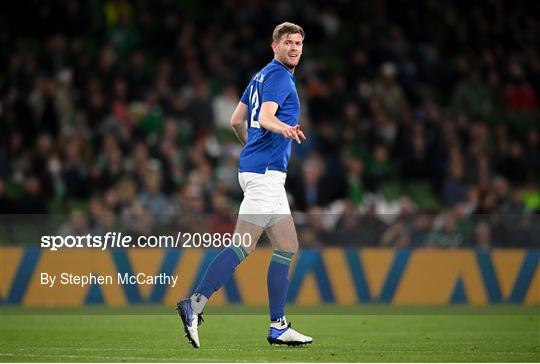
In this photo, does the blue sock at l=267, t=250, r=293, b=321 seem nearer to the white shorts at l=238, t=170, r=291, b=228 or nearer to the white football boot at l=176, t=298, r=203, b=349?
the white shorts at l=238, t=170, r=291, b=228

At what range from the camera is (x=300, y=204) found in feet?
63.5

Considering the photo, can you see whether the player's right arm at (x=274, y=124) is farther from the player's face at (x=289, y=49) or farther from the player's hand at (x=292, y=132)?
the player's face at (x=289, y=49)

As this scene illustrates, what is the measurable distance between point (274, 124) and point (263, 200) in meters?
0.72

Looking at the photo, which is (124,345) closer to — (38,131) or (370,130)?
(38,131)

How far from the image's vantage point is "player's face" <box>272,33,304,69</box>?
1017 centimetres

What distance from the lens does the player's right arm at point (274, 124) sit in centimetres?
955

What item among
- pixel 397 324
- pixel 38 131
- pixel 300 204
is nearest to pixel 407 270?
pixel 300 204

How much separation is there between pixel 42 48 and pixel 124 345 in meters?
12.6

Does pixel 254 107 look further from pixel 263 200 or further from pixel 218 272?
pixel 218 272

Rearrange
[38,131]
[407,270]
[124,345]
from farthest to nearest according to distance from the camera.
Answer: [38,131], [407,270], [124,345]

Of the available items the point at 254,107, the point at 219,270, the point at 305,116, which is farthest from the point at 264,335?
the point at 305,116

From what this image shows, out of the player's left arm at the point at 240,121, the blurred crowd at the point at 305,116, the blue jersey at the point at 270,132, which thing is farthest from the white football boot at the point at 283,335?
the blurred crowd at the point at 305,116

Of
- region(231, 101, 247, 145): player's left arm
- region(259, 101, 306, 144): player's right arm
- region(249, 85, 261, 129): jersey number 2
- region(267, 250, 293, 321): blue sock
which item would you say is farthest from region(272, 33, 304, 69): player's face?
region(267, 250, 293, 321): blue sock

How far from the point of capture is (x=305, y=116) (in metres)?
21.9
